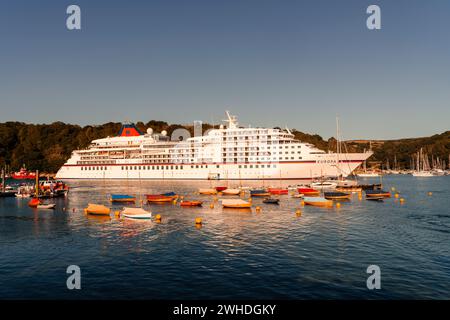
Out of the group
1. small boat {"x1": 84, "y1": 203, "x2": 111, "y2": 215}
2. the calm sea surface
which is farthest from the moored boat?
small boat {"x1": 84, "y1": 203, "x2": 111, "y2": 215}

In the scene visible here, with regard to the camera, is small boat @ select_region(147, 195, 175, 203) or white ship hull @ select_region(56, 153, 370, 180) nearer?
small boat @ select_region(147, 195, 175, 203)

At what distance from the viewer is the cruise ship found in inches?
4338

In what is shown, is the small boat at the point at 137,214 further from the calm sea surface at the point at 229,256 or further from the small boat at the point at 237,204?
the small boat at the point at 237,204

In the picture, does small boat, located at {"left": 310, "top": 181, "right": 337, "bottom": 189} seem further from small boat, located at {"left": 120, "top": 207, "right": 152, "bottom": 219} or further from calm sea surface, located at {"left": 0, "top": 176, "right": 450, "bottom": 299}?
small boat, located at {"left": 120, "top": 207, "right": 152, "bottom": 219}

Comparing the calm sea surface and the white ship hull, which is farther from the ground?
the white ship hull

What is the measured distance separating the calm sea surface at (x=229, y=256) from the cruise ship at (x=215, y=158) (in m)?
65.2

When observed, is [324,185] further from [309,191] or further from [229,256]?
[229,256]

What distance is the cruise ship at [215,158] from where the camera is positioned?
11019cm

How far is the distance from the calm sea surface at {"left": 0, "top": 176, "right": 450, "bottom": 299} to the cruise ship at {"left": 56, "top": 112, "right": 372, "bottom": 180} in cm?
6520

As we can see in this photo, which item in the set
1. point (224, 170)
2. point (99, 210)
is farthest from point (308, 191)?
point (224, 170)

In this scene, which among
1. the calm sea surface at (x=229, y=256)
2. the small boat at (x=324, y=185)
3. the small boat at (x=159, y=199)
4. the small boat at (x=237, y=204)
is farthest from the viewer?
the small boat at (x=324, y=185)

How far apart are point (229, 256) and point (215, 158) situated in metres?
98.6

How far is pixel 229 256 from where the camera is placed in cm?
2639

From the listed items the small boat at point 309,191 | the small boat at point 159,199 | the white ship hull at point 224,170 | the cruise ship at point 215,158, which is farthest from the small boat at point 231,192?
the cruise ship at point 215,158
